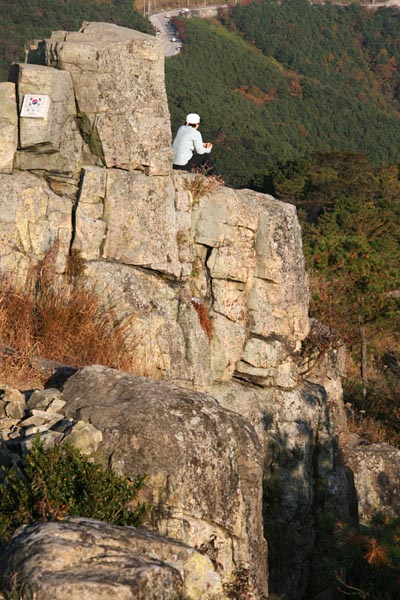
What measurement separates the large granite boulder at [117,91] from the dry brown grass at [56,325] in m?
1.61

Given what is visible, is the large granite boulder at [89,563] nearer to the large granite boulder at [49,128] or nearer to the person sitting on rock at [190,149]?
the large granite boulder at [49,128]

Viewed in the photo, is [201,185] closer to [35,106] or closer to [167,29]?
[35,106]

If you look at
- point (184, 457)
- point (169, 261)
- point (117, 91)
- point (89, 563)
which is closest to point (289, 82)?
point (117, 91)

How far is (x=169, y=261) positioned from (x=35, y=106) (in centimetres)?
218

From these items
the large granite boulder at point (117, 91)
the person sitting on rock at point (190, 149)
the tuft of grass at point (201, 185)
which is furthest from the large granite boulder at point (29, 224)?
the person sitting on rock at point (190, 149)

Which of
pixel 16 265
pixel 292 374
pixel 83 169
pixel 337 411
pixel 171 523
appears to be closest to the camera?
pixel 171 523

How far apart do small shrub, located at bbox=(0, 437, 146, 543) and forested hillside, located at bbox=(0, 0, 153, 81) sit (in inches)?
2098

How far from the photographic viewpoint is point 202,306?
38.2 ft

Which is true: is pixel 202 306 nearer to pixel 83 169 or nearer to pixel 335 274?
pixel 83 169

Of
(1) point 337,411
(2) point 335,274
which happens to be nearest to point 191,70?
(2) point 335,274

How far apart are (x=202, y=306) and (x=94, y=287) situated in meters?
1.86

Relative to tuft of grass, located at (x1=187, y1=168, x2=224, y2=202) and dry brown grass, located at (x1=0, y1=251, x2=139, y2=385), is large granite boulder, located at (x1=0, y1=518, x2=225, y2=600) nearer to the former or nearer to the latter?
dry brown grass, located at (x1=0, y1=251, x2=139, y2=385)

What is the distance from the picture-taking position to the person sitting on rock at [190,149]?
1228 cm

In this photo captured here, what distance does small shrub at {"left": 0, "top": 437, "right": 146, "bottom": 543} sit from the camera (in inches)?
219
